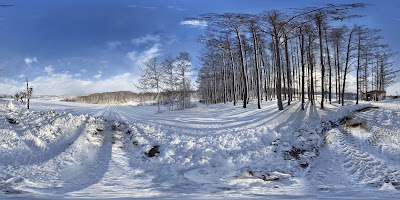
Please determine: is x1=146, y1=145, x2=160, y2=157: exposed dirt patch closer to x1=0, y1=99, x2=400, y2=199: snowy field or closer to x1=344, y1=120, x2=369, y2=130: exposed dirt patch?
x1=0, y1=99, x2=400, y2=199: snowy field

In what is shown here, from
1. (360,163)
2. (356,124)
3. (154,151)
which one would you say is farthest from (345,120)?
(154,151)

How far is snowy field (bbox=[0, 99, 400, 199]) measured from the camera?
991 cm

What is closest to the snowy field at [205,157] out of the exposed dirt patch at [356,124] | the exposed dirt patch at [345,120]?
the exposed dirt patch at [345,120]

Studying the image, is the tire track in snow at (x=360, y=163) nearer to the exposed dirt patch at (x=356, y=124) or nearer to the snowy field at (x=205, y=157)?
the snowy field at (x=205, y=157)

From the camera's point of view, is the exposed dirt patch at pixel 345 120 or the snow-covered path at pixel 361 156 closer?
the snow-covered path at pixel 361 156

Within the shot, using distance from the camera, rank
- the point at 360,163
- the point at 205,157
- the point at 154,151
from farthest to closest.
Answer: the point at 154,151 < the point at 205,157 < the point at 360,163

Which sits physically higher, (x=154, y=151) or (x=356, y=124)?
(x=356, y=124)

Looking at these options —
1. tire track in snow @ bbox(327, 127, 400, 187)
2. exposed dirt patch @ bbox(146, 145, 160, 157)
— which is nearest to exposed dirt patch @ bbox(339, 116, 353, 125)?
tire track in snow @ bbox(327, 127, 400, 187)

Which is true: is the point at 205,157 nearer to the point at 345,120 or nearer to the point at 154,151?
the point at 154,151

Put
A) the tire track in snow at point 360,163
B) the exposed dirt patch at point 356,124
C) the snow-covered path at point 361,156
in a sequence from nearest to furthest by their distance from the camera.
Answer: the snow-covered path at point 361,156, the tire track in snow at point 360,163, the exposed dirt patch at point 356,124

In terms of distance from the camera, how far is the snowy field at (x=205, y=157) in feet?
32.5

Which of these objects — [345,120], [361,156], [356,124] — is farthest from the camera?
[345,120]

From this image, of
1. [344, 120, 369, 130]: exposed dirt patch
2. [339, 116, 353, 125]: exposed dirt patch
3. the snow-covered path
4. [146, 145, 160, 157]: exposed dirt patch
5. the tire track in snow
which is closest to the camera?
the snow-covered path

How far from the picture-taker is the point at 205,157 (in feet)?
43.8
